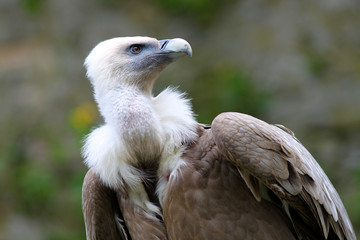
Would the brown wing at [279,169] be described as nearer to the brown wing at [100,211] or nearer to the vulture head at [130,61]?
the vulture head at [130,61]

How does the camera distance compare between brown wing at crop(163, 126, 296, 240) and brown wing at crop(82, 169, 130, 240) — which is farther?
brown wing at crop(82, 169, 130, 240)

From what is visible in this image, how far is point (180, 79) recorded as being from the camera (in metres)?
8.03

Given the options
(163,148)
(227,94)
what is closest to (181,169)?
(163,148)

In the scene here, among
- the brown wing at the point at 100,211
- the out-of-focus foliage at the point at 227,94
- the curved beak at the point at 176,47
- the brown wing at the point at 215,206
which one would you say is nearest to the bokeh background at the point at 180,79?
the out-of-focus foliage at the point at 227,94

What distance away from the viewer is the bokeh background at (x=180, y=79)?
284 inches

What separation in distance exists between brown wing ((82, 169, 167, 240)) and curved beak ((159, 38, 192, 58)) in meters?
0.95

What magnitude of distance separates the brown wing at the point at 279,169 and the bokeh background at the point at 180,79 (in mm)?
3417

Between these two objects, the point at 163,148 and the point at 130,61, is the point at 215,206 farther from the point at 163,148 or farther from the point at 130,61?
the point at 130,61

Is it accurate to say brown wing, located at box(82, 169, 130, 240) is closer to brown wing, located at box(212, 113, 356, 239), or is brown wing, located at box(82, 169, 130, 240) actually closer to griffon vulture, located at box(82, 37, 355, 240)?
griffon vulture, located at box(82, 37, 355, 240)

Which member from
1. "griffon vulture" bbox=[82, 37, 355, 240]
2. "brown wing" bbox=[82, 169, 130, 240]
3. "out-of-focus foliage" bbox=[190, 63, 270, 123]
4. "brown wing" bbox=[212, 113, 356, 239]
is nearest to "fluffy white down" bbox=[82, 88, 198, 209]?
"griffon vulture" bbox=[82, 37, 355, 240]

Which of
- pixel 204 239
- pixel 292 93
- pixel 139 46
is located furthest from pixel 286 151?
pixel 292 93

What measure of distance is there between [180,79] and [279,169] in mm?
5058

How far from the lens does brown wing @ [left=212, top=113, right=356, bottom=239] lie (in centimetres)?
308

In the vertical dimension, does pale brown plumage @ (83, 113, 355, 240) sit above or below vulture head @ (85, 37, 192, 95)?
below
